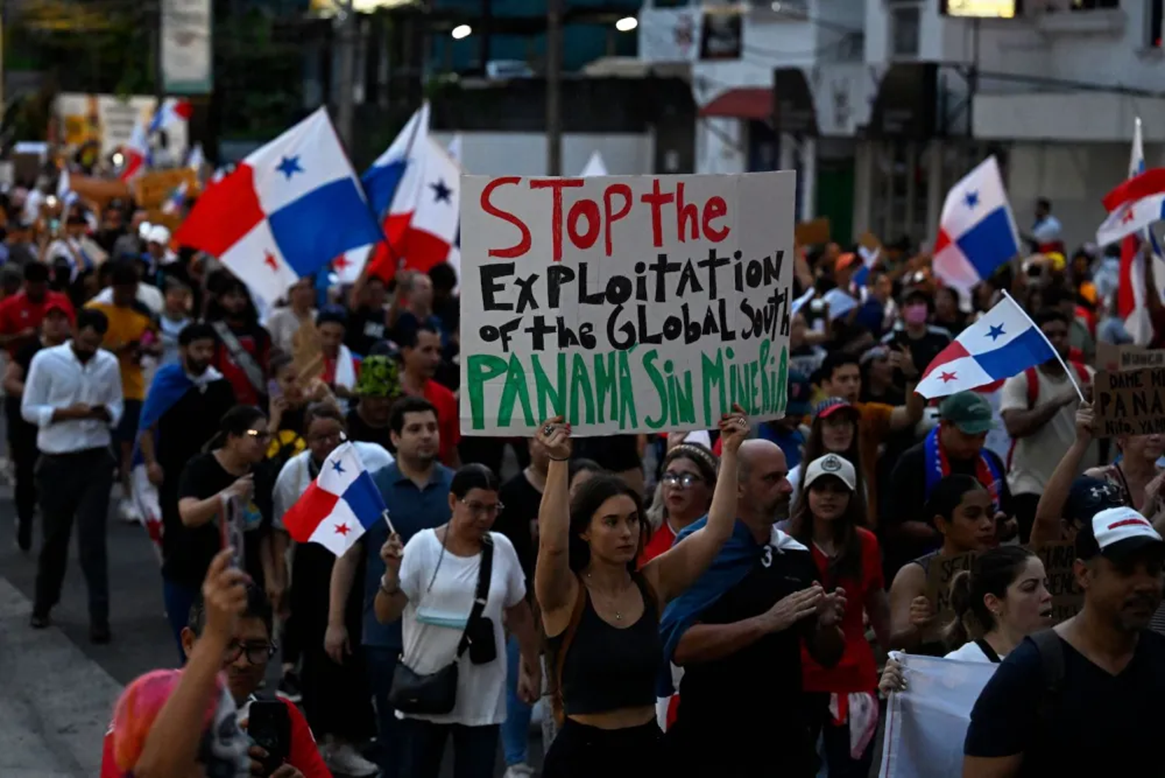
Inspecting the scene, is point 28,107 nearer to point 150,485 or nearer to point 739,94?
point 739,94

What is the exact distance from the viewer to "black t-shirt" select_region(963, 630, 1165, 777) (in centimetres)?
450

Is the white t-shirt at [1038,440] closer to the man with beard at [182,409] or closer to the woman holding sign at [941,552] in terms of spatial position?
the woman holding sign at [941,552]

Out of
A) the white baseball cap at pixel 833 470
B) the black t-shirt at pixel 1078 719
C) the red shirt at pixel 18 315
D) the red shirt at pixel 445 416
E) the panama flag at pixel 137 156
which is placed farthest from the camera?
the panama flag at pixel 137 156

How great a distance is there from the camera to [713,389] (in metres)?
6.27

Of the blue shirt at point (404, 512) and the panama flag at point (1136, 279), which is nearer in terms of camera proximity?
the blue shirt at point (404, 512)

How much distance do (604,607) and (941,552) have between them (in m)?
1.65

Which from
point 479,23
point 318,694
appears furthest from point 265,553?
point 479,23

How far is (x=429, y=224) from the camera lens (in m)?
16.9

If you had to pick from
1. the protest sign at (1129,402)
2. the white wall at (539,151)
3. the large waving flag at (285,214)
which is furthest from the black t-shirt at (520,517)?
the white wall at (539,151)

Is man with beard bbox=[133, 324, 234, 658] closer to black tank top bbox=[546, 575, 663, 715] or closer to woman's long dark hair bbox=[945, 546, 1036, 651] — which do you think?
black tank top bbox=[546, 575, 663, 715]

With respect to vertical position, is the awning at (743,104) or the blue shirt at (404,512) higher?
the awning at (743,104)

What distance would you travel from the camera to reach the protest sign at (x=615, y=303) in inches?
237

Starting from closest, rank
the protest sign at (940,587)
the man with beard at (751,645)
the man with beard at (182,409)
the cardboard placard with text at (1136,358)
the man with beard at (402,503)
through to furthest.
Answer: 1. the man with beard at (751,645)
2. the protest sign at (940,587)
3. the man with beard at (402,503)
4. the cardboard placard with text at (1136,358)
5. the man with beard at (182,409)

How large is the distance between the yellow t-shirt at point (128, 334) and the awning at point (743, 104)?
21780mm
